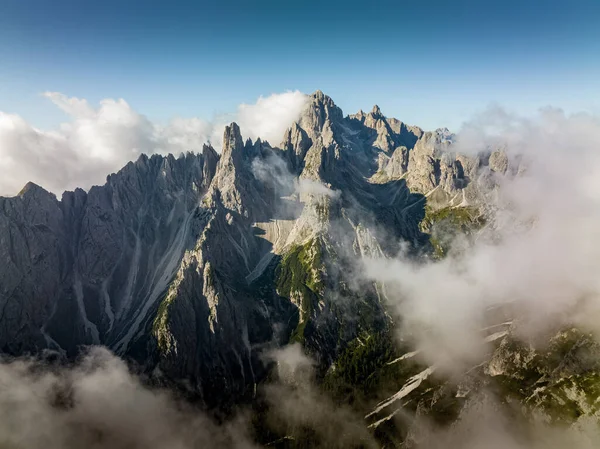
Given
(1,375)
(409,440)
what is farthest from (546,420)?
(1,375)

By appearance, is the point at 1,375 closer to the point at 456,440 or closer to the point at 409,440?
the point at 409,440

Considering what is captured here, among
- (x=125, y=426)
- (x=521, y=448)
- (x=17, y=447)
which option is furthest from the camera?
(x=125, y=426)

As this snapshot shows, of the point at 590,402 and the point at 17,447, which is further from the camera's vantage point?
the point at 590,402

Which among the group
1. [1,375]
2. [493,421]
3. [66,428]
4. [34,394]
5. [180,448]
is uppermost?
[1,375]

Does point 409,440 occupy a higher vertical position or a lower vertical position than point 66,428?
lower

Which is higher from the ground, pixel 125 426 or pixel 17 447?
pixel 17 447

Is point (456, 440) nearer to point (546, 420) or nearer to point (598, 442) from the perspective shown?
point (546, 420)

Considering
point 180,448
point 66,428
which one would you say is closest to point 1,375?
point 66,428

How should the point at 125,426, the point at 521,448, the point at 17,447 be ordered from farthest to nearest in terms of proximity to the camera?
the point at 125,426 < the point at 521,448 < the point at 17,447

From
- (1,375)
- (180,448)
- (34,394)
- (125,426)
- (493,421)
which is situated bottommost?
(493,421)
